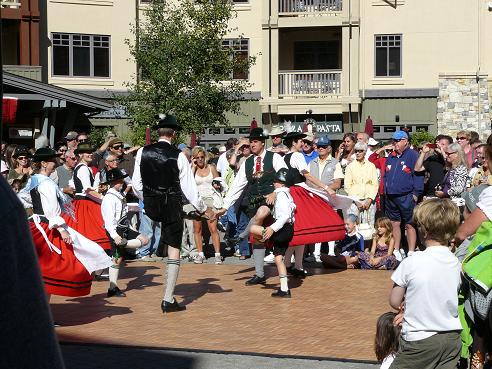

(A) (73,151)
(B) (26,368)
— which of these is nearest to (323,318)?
(A) (73,151)

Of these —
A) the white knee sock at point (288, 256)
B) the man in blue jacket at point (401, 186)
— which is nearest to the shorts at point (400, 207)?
the man in blue jacket at point (401, 186)

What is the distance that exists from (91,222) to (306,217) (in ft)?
9.43

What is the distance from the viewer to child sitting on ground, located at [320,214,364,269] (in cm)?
1456

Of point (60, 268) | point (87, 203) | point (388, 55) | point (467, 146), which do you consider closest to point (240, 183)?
point (87, 203)

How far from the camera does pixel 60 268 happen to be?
9.62m

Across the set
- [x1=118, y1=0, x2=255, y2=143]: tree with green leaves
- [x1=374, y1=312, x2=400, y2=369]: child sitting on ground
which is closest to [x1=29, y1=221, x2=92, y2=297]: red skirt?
[x1=374, y1=312, x2=400, y2=369]: child sitting on ground

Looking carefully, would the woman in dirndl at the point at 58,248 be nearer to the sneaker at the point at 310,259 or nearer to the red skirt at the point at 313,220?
the red skirt at the point at 313,220

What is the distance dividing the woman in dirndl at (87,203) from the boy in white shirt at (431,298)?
21.3 feet

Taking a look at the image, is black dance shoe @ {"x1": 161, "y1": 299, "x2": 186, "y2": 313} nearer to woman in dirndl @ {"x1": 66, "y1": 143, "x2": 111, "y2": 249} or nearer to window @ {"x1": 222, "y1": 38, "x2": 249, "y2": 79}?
woman in dirndl @ {"x1": 66, "y1": 143, "x2": 111, "y2": 249}

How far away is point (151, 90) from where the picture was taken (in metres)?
30.9

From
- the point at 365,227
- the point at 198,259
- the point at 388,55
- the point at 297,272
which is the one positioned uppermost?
the point at 388,55

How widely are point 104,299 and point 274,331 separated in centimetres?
311

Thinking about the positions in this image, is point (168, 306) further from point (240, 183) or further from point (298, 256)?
point (298, 256)

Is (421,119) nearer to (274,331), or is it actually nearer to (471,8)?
(471,8)
